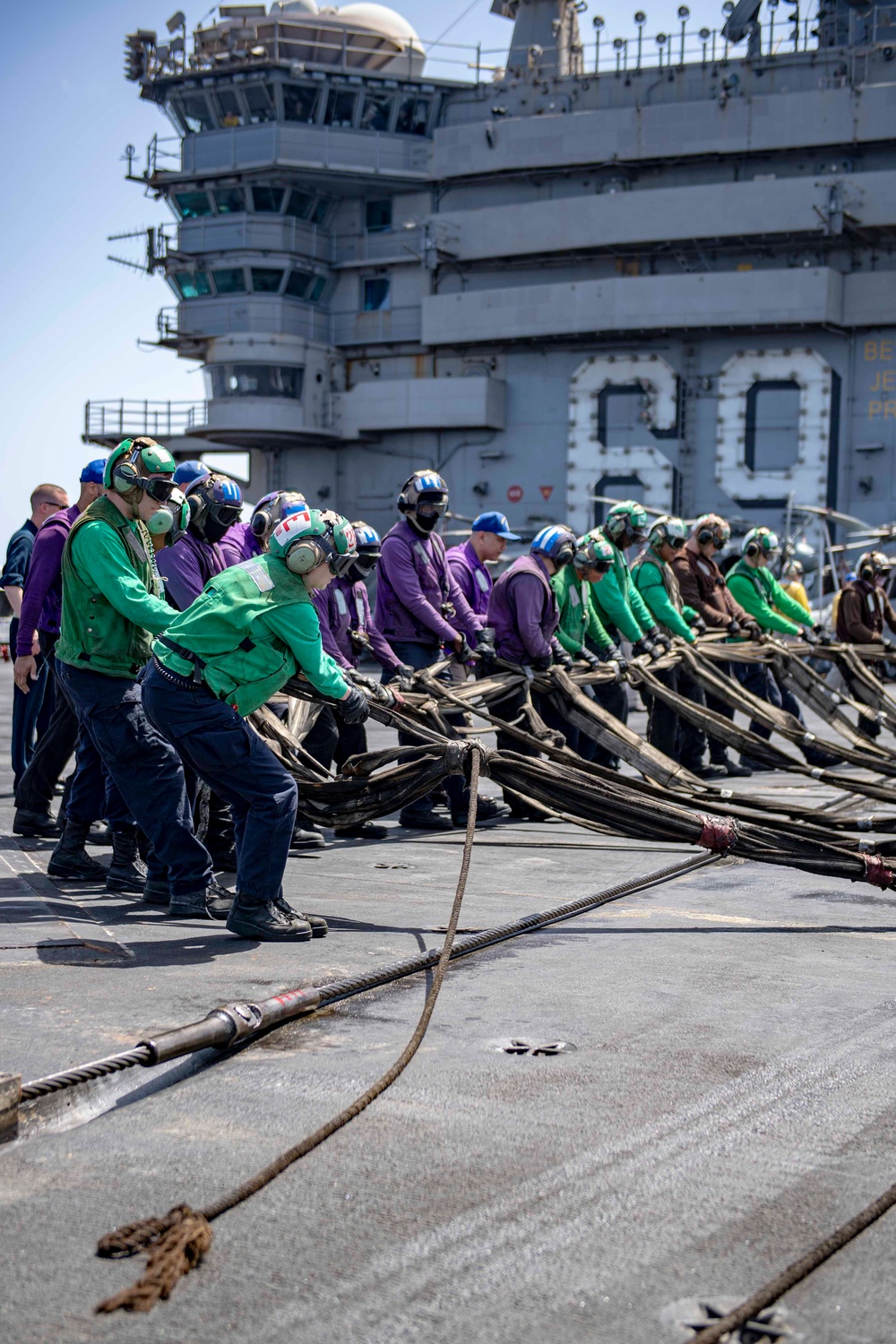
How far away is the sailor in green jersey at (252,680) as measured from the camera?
588cm

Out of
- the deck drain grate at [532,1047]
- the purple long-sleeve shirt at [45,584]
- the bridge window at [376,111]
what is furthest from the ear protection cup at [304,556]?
the bridge window at [376,111]

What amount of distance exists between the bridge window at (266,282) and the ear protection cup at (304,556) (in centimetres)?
3592

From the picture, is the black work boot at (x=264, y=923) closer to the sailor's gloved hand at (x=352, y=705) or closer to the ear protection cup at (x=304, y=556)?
the sailor's gloved hand at (x=352, y=705)

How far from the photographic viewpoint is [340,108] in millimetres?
39750

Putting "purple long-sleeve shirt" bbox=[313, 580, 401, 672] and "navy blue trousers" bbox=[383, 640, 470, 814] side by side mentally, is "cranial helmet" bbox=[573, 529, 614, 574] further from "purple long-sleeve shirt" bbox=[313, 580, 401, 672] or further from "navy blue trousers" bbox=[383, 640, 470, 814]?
"purple long-sleeve shirt" bbox=[313, 580, 401, 672]

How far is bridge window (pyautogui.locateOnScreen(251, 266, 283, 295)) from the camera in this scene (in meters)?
40.0

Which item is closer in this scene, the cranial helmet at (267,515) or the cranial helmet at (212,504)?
the cranial helmet at (267,515)

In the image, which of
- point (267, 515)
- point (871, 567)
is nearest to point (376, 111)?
point (871, 567)

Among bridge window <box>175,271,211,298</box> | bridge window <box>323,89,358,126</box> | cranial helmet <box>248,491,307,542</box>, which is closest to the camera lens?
cranial helmet <box>248,491,307,542</box>

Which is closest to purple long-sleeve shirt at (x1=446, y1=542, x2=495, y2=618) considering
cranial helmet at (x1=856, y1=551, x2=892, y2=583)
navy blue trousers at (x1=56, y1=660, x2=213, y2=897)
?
navy blue trousers at (x1=56, y1=660, x2=213, y2=897)

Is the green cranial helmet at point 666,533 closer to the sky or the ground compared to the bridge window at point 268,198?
closer to the ground

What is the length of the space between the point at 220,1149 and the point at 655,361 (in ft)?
116

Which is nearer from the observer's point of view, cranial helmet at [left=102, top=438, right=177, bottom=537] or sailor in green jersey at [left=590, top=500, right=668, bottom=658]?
cranial helmet at [left=102, top=438, right=177, bottom=537]

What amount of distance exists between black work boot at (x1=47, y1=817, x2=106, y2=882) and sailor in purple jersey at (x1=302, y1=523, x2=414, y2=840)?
2426mm
